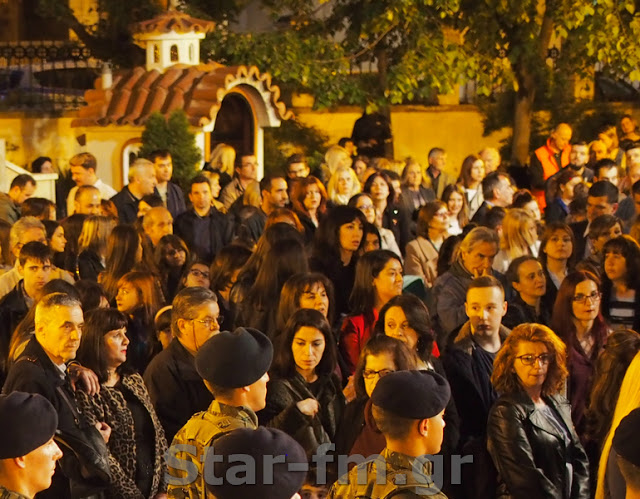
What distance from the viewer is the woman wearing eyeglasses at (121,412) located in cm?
675

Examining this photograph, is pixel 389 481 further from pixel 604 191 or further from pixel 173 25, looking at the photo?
pixel 173 25

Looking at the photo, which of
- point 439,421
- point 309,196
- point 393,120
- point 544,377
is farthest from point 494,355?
point 393,120

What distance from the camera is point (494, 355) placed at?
800 centimetres

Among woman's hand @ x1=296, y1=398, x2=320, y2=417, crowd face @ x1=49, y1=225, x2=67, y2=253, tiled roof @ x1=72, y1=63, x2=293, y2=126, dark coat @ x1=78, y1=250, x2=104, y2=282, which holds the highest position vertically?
tiled roof @ x1=72, y1=63, x2=293, y2=126

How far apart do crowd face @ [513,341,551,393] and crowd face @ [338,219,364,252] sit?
337 centimetres

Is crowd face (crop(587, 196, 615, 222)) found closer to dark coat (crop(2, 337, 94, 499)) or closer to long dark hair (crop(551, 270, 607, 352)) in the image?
long dark hair (crop(551, 270, 607, 352))

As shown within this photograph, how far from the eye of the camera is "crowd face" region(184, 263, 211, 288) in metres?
9.49

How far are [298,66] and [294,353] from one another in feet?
46.7

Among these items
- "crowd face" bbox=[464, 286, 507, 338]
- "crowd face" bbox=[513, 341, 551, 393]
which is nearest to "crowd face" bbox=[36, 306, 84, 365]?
"crowd face" bbox=[513, 341, 551, 393]

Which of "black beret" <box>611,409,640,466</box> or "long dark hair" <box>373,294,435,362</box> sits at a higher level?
"black beret" <box>611,409,640,466</box>

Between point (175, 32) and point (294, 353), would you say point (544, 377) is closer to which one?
point (294, 353)

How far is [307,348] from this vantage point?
24.2 ft

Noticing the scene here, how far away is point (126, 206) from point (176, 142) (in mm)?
5163

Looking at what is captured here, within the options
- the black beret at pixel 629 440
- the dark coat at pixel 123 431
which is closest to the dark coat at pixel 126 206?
the dark coat at pixel 123 431
